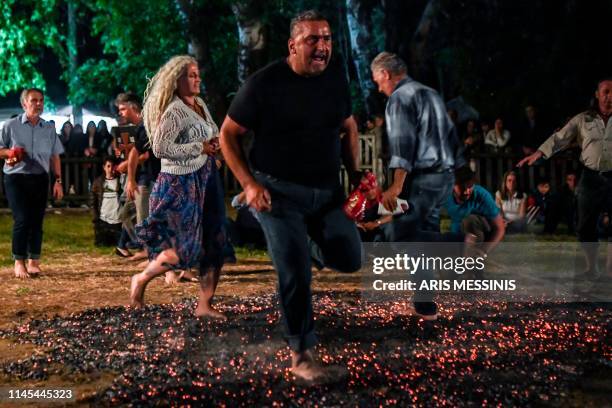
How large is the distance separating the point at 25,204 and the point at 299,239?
16.9ft

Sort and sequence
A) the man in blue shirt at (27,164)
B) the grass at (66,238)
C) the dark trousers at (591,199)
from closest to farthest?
the dark trousers at (591,199), the man in blue shirt at (27,164), the grass at (66,238)

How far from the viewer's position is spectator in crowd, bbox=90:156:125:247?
12.8m

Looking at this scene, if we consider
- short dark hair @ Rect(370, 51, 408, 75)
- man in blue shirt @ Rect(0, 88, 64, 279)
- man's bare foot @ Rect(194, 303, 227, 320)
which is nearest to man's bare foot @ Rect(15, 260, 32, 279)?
man in blue shirt @ Rect(0, 88, 64, 279)

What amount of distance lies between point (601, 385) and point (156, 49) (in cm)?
3131

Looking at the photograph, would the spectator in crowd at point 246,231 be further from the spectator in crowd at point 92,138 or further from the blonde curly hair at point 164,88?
the spectator in crowd at point 92,138

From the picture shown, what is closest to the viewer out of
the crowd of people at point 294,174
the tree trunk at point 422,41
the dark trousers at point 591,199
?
the crowd of people at point 294,174

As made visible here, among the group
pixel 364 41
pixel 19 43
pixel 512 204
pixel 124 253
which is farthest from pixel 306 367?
pixel 19 43

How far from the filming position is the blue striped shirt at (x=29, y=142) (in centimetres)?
1007

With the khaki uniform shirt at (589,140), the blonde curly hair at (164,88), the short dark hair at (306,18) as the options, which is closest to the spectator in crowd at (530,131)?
the khaki uniform shirt at (589,140)

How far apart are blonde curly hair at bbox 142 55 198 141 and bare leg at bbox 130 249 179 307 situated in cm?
96

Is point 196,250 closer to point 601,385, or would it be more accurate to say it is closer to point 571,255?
point 601,385

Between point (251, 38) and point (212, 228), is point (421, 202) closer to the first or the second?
point (212, 228)

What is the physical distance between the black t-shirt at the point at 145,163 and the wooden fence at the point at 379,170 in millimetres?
7274

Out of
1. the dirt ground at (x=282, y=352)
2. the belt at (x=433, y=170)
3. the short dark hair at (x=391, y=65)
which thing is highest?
the short dark hair at (x=391, y=65)
